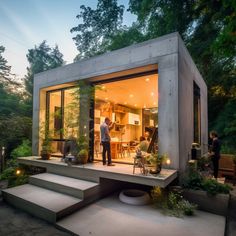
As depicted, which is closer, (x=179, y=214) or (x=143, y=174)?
(x=179, y=214)

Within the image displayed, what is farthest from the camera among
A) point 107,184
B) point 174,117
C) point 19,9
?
point 19,9

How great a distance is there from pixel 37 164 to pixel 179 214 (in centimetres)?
518

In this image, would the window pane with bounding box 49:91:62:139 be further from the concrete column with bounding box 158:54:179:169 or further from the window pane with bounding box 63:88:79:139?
the concrete column with bounding box 158:54:179:169

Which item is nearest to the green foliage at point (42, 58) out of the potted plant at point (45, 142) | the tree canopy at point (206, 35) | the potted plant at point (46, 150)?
the tree canopy at point (206, 35)

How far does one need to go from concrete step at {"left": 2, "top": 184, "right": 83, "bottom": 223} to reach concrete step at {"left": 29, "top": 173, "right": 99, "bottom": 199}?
0.40 feet

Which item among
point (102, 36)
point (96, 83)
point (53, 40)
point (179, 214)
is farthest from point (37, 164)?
point (53, 40)

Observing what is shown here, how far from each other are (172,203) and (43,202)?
3.09 metres

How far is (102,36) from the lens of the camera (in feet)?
67.4

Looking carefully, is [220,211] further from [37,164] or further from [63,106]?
[63,106]

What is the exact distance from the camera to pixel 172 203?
4.15m

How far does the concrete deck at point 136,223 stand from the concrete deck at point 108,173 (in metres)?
0.72

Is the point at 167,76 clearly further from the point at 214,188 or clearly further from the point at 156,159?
the point at 214,188

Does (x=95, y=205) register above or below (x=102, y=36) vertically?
below

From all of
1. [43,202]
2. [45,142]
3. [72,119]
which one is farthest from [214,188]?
[45,142]
